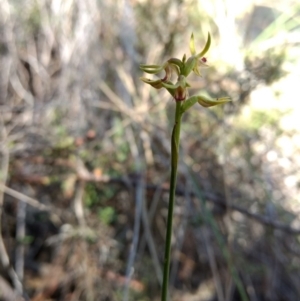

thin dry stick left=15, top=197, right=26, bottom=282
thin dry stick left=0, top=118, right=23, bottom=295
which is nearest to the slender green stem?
thin dry stick left=0, top=118, right=23, bottom=295

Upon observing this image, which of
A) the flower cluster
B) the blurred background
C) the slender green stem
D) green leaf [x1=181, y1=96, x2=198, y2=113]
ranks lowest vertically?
the slender green stem

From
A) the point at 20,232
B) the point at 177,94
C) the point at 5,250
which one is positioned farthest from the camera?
the point at 20,232

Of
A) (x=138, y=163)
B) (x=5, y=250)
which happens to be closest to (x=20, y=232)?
(x=5, y=250)

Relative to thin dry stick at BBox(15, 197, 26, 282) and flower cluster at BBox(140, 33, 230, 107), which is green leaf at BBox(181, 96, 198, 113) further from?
thin dry stick at BBox(15, 197, 26, 282)

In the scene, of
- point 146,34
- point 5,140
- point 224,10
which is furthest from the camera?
point 146,34

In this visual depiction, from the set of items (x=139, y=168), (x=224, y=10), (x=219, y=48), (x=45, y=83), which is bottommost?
(x=139, y=168)

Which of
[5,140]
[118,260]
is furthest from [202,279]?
[5,140]

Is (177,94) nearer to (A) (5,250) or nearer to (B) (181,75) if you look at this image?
(B) (181,75)

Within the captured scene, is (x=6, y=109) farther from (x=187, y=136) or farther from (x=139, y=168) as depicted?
(x=187, y=136)

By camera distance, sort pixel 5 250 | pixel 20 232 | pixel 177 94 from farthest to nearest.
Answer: pixel 20 232 → pixel 5 250 → pixel 177 94
